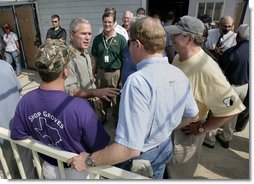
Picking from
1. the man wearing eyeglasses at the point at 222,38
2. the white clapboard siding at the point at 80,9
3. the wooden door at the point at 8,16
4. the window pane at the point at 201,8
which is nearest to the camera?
the man wearing eyeglasses at the point at 222,38

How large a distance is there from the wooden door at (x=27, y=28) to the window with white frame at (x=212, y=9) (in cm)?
563

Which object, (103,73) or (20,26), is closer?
(103,73)

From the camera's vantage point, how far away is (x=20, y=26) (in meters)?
7.76

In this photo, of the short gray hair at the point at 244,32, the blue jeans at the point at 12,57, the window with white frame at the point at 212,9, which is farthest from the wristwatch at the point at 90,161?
the blue jeans at the point at 12,57

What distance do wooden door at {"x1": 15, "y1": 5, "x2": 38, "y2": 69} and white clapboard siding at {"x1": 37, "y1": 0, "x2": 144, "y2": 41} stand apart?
0.29m

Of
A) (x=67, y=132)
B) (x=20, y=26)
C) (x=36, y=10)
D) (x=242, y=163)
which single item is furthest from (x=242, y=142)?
(x=20, y=26)

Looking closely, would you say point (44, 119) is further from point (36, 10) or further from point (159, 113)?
point (36, 10)

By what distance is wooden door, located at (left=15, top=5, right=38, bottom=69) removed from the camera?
7395mm

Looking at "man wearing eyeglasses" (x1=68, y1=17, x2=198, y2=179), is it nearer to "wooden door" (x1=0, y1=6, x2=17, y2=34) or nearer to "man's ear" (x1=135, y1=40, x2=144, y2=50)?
"man's ear" (x1=135, y1=40, x2=144, y2=50)

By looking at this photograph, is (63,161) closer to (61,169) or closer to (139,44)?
(61,169)

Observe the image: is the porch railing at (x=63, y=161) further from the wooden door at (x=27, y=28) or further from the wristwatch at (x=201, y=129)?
the wooden door at (x=27, y=28)

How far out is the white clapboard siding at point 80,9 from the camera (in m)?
5.98

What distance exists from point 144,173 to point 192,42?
1.12m

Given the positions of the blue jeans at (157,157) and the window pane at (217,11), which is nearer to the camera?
the blue jeans at (157,157)
